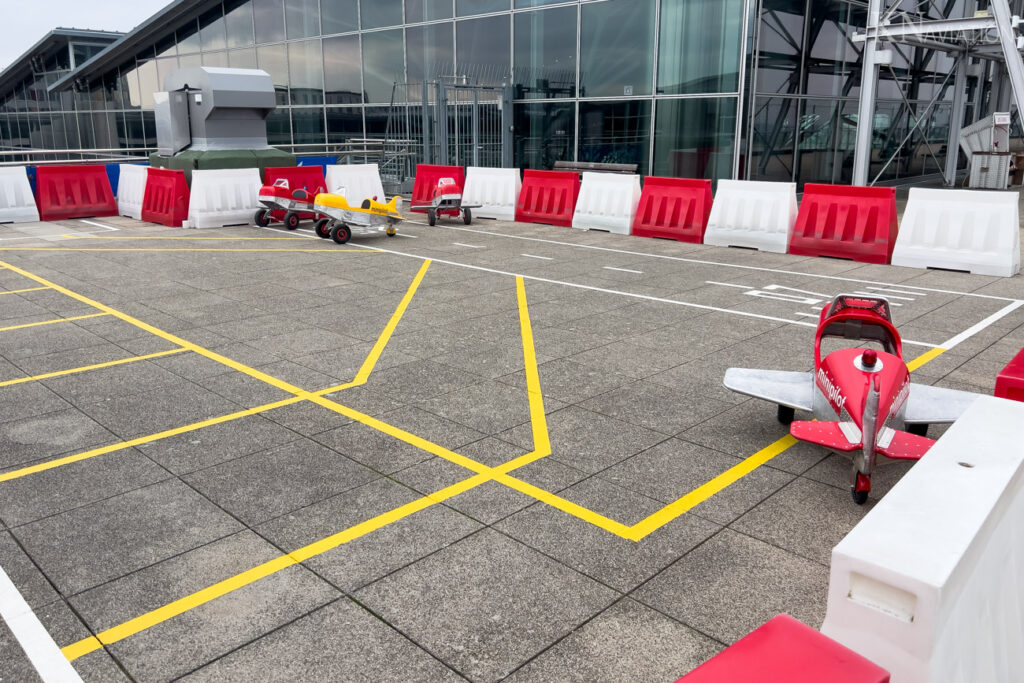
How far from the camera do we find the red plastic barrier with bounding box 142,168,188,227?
17.4 m

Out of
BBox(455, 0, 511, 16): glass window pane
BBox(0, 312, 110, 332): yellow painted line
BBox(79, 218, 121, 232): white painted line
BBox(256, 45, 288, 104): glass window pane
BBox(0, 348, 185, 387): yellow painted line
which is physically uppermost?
BBox(455, 0, 511, 16): glass window pane

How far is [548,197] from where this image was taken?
60.6 feet

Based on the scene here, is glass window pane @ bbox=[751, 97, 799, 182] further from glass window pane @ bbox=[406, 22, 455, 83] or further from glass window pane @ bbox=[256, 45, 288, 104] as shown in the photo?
glass window pane @ bbox=[256, 45, 288, 104]

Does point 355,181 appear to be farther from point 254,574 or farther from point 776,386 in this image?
point 254,574

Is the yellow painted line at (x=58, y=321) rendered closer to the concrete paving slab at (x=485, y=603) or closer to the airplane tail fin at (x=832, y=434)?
the concrete paving slab at (x=485, y=603)

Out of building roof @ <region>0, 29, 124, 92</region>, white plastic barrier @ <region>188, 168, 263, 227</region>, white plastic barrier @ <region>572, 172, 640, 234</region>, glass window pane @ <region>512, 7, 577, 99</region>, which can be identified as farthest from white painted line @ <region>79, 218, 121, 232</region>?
building roof @ <region>0, 29, 124, 92</region>

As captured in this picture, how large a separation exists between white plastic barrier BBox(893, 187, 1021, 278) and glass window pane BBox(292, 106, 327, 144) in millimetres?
22820

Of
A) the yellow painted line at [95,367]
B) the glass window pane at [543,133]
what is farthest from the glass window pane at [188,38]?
the yellow painted line at [95,367]

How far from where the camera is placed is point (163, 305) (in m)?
10.3

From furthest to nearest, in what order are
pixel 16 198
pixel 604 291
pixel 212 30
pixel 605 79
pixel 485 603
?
pixel 212 30 → pixel 605 79 → pixel 16 198 → pixel 604 291 → pixel 485 603

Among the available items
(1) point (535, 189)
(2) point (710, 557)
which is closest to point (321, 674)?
(2) point (710, 557)

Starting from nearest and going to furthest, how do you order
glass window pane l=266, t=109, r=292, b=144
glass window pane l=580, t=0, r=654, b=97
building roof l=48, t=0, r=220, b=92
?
glass window pane l=580, t=0, r=654, b=97 < glass window pane l=266, t=109, r=292, b=144 < building roof l=48, t=0, r=220, b=92

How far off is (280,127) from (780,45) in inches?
813

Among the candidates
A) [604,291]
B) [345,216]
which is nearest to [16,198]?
[345,216]
